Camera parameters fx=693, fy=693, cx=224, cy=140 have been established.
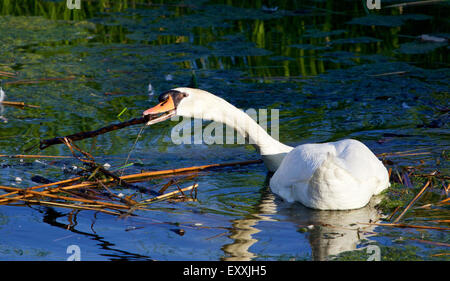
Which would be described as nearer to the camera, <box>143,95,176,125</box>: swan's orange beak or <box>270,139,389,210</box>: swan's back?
<box>270,139,389,210</box>: swan's back

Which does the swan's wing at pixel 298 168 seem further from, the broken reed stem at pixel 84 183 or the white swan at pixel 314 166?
the broken reed stem at pixel 84 183

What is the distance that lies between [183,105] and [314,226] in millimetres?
1580

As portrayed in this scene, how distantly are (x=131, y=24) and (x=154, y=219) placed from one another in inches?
293

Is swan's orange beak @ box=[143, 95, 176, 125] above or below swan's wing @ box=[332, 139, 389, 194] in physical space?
above

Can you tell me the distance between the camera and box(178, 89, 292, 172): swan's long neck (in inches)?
234

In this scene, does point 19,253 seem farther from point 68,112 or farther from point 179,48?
point 179,48

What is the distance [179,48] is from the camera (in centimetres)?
1062

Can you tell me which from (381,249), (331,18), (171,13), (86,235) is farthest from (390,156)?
(171,13)

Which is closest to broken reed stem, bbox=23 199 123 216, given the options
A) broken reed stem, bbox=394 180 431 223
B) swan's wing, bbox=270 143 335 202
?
swan's wing, bbox=270 143 335 202

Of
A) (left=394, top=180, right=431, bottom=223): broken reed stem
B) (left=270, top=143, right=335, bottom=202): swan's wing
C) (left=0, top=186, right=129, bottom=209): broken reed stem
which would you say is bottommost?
(left=394, top=180, right=431, bottom=223): broken reed stem

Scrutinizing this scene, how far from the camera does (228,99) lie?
835 centimetres

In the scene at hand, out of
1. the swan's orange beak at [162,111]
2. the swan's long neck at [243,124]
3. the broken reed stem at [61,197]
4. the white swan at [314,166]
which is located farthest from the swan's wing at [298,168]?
the broken reed stem at [61,197]

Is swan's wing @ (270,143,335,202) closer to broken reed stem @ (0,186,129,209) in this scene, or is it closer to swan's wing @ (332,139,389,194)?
swan's wing @ (332,139,389,194)

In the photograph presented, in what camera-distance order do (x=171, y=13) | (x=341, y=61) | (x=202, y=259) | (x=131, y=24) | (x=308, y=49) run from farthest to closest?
(x=171, y=13), (x=131, y=24), (x=308, y=49), (x=341, y=61), (x=202, y=259)
